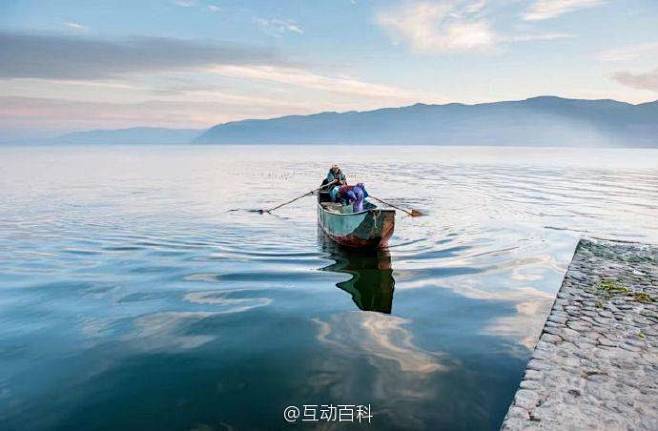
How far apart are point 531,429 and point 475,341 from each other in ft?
15.4

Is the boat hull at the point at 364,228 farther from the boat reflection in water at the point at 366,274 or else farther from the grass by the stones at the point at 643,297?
the grass by the stones at the point at 643,297

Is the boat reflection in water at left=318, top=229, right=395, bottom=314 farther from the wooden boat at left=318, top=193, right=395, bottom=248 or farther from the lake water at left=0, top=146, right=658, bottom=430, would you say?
the wooden boat at left=318, top=193, right=395, bottom=248

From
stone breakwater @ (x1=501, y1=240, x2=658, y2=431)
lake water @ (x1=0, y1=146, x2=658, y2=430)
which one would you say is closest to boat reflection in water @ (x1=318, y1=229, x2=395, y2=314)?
lake water @ (x1=0, y1=146, x2=658, y2=430)

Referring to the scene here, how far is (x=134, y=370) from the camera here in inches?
397

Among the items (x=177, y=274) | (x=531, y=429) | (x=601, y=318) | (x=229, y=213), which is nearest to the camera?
(x=531, y=429)

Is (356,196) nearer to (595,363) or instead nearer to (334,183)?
(334,183)

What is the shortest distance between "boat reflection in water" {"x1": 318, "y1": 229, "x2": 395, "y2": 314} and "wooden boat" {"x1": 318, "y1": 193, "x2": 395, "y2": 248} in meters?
0.43

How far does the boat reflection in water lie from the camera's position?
49.3 feet

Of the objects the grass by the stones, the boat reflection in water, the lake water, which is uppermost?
the grass by the stones

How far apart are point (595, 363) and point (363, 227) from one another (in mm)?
11867

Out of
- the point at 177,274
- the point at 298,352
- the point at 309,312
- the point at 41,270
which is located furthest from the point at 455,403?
the point at 41,270

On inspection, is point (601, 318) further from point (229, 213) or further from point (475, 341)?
point (229, 213)

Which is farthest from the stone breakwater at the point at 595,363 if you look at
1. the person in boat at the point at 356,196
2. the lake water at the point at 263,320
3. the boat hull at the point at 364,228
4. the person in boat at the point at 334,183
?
the person in boat at the point at 334,183

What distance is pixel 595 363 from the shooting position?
8633 mm
